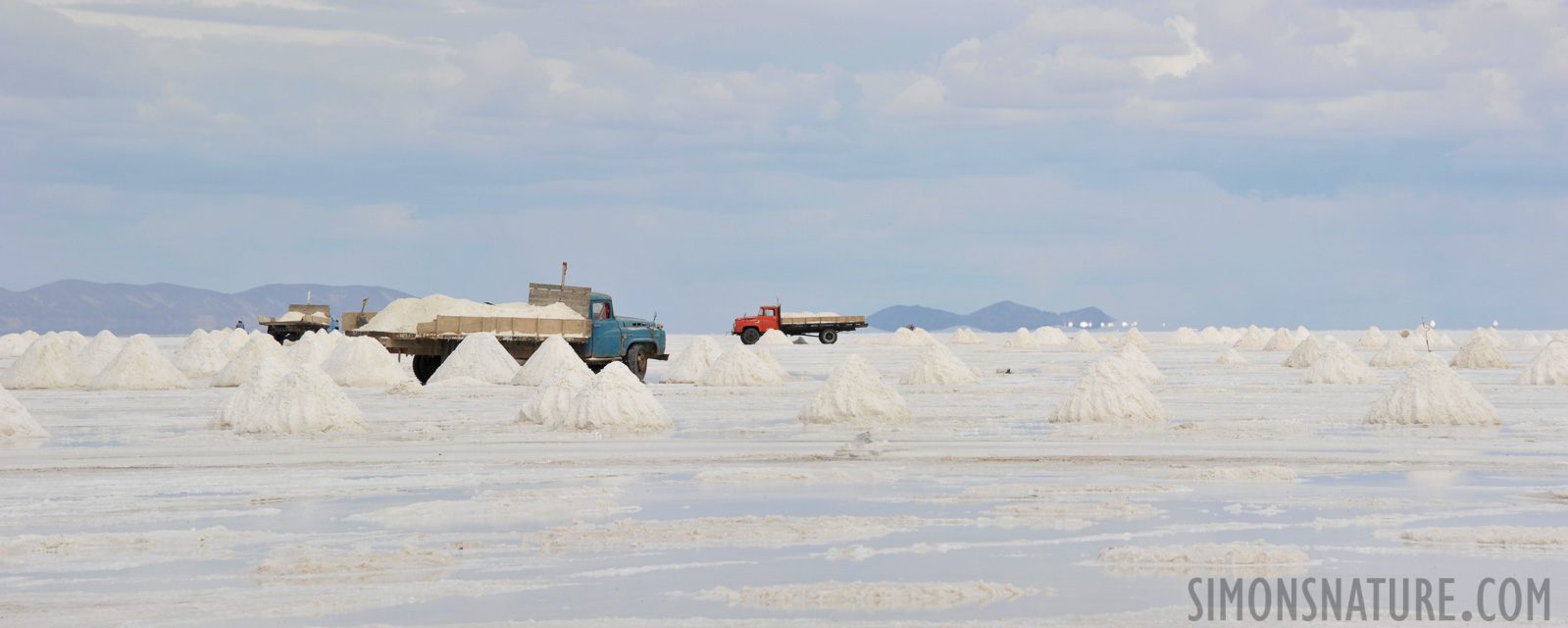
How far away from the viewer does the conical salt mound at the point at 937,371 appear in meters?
29.5

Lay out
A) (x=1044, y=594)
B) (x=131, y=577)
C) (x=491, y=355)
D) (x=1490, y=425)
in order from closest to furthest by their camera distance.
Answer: (x=1044, y=594), (x=131, y=577), (x=1490, y=425), (x=491, y=355)

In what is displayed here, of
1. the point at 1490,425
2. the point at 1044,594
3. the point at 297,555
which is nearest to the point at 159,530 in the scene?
the point at 297,555

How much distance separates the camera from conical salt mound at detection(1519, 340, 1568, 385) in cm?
2833

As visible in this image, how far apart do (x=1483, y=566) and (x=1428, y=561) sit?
0.29 metres

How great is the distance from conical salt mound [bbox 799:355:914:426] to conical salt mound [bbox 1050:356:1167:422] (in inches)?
85.1

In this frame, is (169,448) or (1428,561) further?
(169,448)

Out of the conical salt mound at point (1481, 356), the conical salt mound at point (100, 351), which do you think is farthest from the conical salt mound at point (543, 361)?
the conical salt mound at point (1481, 356)

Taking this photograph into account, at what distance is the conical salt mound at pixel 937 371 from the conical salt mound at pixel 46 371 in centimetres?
1656

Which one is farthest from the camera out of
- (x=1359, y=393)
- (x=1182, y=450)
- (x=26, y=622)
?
(x=1359, y=393)

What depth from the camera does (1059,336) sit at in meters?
72.9

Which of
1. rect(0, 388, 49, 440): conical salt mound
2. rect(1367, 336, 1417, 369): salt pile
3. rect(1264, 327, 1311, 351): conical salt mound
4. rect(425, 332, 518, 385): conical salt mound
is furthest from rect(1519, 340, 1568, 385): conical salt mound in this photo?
rect(1264, 327, 1311, 351): conical salt mound

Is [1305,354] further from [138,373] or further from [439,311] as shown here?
[138,373]

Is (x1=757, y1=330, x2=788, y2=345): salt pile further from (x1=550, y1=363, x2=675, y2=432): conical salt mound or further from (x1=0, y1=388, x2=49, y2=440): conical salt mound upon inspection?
(x1=0, y1=388, x2=49, y2=440): conical salt mound

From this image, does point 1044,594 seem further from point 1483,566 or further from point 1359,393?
point 1359,393
